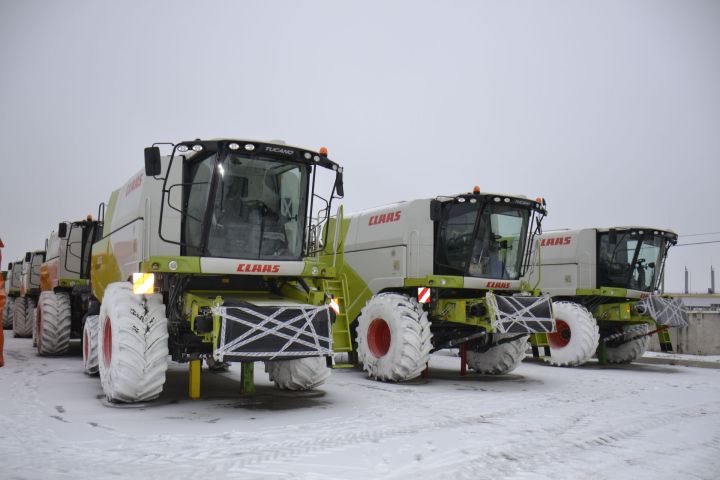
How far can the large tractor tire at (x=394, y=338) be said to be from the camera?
895 cm

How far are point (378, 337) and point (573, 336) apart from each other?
14.8 feet

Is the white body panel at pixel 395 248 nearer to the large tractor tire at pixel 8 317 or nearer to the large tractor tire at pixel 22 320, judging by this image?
the large tractor tire at pixel 22 320

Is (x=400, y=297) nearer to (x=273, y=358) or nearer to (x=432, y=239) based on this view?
(x=432, y=239)

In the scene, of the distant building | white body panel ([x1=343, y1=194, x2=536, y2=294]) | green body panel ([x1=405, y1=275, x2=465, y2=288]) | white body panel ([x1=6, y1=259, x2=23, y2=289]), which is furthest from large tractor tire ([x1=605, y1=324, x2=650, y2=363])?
white body panel ([x1=6, y1=259, x2=23, y2=289])

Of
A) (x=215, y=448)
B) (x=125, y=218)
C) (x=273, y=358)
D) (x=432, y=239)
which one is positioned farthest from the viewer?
(x=432, y=239)

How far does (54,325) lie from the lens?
1189cm

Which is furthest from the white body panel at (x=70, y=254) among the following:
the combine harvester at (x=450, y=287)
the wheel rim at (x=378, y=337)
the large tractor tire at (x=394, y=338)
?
the wheel rim at (x=378, y=337)

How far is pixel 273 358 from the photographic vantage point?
6.23 meters

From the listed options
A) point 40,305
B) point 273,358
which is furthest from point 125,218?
point 40,305

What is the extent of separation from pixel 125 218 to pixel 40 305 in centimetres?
577

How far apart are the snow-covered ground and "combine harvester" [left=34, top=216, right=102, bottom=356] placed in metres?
2.82

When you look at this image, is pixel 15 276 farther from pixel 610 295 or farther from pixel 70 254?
pixel 610 295

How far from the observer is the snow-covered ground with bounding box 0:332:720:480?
439 cm

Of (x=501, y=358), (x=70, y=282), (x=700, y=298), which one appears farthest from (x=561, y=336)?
(x=700, y=298)
